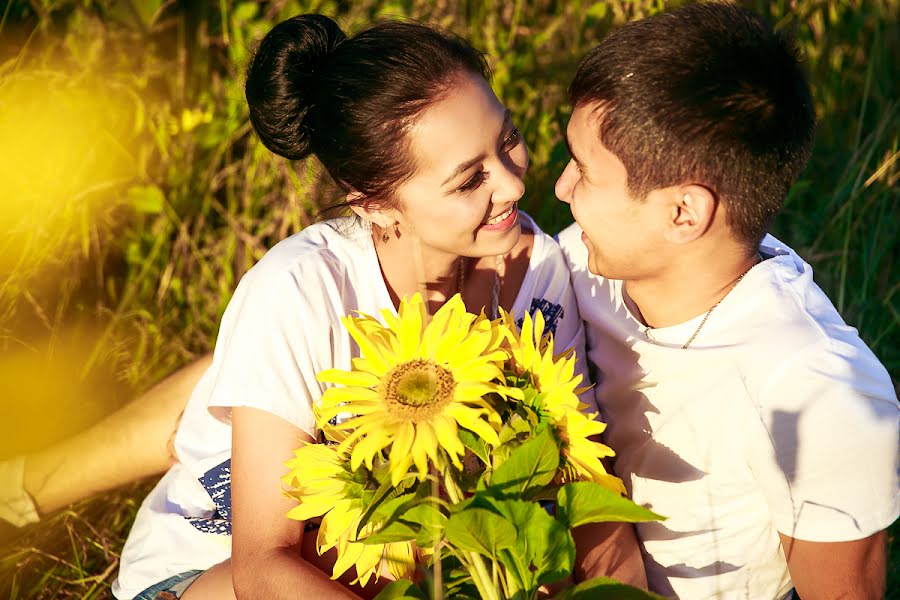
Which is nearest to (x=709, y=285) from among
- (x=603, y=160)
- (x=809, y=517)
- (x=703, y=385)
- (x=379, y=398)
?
(x=703, y=385)

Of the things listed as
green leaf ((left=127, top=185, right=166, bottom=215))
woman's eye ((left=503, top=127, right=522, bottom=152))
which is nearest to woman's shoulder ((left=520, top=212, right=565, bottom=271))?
woman's eye ((left=503, top=127, right=522, bottom=152))

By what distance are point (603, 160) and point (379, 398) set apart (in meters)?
0.83

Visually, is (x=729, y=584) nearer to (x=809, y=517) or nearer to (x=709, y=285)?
(x=809, y=517)

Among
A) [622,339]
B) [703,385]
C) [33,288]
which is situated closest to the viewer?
[703,385]

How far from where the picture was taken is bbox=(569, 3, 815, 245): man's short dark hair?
1.66 m

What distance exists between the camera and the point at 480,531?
1.12m

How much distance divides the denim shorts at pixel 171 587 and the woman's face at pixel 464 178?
2.95 feet

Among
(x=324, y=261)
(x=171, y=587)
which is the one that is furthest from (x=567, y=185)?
(x=171, y=587)

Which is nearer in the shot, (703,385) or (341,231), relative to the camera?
(703,385)

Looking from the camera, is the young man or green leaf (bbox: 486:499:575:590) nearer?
green leaf (bbox: 486:499:575:590)

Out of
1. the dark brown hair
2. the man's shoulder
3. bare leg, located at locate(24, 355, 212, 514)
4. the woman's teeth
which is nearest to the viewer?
the man's shoulder

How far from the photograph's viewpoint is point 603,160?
1.82m

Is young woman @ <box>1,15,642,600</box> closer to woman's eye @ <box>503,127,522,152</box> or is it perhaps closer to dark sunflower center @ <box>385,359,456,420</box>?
woman's eye @ <box>503,127,522,152</box>

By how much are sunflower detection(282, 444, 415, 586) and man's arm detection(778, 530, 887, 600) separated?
0.81 m
